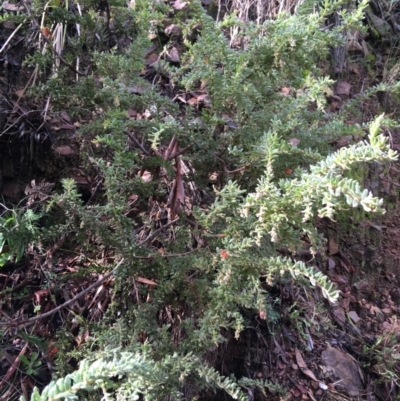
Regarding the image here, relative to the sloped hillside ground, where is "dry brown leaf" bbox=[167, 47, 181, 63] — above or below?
above

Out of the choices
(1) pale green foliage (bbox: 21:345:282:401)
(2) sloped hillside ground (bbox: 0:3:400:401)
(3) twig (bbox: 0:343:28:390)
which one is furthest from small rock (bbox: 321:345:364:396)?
(3) twig (bbox: 0:343:28:390)

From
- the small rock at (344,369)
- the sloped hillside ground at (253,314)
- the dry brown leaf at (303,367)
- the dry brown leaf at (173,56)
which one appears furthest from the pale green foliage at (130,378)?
the dry brown leaf at (173,56)

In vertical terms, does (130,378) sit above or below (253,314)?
above

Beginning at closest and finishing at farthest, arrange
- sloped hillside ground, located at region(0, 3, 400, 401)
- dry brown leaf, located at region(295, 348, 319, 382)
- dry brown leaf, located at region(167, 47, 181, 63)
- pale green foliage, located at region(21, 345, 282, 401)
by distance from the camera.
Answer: pale green foliage, located at region(21, 345, 282, 401) → sloped hillside ground, located at region(0, 3, 400, 401) → dry brown leaf, located at region(295, 348, 319, 382) → dry brown leaf, located at region(167, 47, 181, 63)

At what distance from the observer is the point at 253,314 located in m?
1.92

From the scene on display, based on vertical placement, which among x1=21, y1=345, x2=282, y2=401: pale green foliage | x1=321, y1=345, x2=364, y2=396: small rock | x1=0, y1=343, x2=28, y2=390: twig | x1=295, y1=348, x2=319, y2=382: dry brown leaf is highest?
x1=21, y1=345, x2=282, y2=401: pale green foliage

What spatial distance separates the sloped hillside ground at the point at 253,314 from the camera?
1.68 metres

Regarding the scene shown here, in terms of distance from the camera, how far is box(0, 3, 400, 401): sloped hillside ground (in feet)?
5.51

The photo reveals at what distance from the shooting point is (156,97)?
1.65 meters

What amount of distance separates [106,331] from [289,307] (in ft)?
3.12

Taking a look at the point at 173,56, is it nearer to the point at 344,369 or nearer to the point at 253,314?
the point at 253,314

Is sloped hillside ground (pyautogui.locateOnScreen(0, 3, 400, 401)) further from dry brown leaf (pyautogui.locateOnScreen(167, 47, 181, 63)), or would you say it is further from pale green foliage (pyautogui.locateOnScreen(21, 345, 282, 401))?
pale green foliage (pyautogui.locateOnScreen(21, 345, 282, 401))

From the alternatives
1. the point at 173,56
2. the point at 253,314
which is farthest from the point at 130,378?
the point at 173,56

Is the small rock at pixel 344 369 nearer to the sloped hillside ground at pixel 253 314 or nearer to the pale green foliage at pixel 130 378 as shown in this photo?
the sloped hillside ground at pixel 253 314
